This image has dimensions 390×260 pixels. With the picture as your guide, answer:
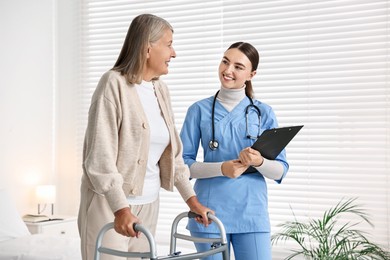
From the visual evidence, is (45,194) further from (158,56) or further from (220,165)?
(158,56)

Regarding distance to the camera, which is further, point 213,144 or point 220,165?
point 213,144

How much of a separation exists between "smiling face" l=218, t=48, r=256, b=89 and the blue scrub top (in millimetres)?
96

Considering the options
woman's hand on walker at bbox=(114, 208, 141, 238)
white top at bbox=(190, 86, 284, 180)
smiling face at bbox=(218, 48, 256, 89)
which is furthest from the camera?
smiling face at bbox=(218, 48, 256, 89)

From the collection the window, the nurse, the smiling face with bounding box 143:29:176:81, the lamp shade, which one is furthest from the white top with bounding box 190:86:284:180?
the lamp shade

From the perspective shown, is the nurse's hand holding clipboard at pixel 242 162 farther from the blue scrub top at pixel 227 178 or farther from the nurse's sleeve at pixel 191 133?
the nurse's sleeve at pixel 191 133

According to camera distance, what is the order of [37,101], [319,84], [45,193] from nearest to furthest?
1. [319,84]
2. [45,193]
3. [37,101]

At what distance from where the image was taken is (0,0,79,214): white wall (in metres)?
4.87

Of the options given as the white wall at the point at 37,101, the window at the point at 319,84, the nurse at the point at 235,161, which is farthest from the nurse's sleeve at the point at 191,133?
the white wall at the point at 37,101

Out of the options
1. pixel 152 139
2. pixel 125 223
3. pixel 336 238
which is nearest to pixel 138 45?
pixel 152 139

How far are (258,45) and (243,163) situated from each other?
1955 millimetres

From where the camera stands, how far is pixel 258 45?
4.41 metres

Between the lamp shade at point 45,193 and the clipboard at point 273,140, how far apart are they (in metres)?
2.63

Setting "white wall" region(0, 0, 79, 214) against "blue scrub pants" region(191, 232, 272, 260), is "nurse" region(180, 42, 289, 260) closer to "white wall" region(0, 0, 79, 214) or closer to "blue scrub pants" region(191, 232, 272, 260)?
"blue scrub pants" region(191, 232, 272, 260)

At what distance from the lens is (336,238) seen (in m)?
4.04
